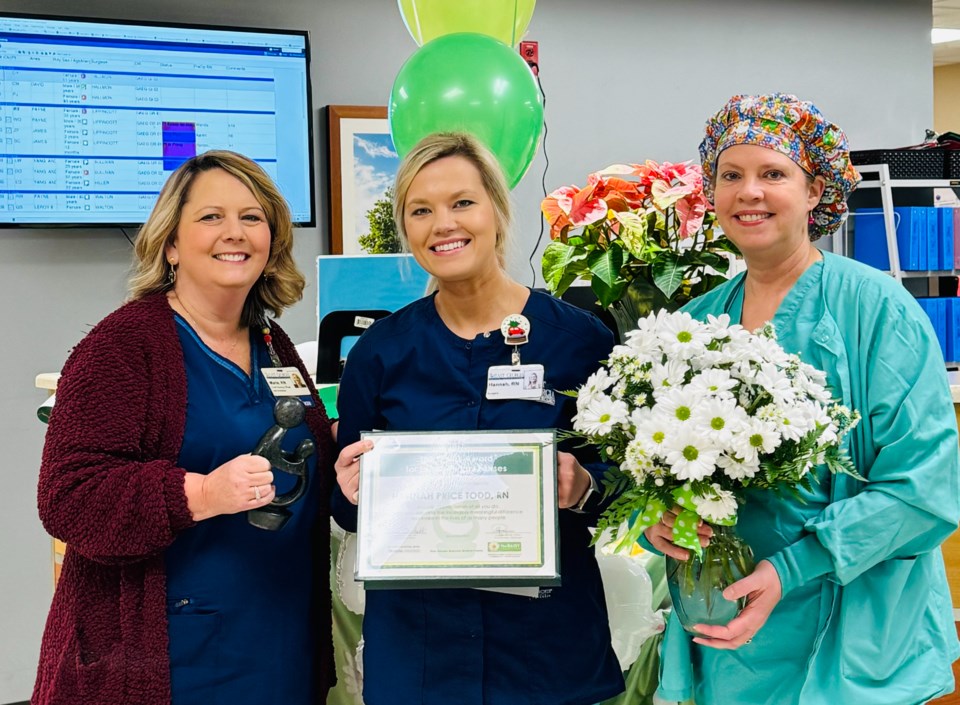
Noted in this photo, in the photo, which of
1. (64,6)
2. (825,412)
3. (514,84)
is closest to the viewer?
(825,412)

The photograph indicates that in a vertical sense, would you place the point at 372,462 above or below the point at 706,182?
below

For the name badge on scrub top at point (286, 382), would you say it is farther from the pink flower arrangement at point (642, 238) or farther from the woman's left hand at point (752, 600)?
the woman's left hand at point (752, 600)

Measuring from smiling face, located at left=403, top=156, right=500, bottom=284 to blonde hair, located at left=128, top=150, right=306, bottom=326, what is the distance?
284 millimetres

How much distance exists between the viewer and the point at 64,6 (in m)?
4.13

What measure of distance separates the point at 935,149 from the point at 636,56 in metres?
1.98

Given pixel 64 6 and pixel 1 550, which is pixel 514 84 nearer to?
pixel 64 6

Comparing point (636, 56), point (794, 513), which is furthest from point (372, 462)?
point (636, 56)

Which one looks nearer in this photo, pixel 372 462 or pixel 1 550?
pixel 372 462

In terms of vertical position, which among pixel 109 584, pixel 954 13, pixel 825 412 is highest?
pixel 954 13

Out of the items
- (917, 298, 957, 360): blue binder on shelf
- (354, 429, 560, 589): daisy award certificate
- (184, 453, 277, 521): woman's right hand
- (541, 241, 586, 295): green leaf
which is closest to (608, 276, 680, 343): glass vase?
(541, 241, 586, 295): green leaf

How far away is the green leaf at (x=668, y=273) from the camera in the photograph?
1.89m

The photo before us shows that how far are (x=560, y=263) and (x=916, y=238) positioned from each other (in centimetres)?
448

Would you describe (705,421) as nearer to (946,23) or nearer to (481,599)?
(481,599)

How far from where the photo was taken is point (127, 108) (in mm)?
4059
